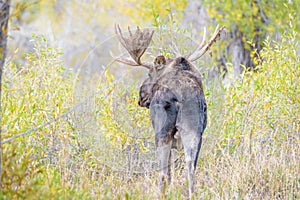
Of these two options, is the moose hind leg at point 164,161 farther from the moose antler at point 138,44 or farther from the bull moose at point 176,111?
the moose antler at point 138,44

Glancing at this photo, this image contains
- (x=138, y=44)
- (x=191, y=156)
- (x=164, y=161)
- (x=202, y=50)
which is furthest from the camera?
(x=202, y=50)

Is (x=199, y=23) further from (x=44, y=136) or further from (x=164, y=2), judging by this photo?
(x=44, y=136)

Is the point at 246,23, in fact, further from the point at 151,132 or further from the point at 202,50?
the point at 202,50

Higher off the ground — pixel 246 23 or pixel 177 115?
pixel 246 23

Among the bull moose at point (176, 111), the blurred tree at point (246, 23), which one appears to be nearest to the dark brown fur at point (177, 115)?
the bull moose at point (176, 111)

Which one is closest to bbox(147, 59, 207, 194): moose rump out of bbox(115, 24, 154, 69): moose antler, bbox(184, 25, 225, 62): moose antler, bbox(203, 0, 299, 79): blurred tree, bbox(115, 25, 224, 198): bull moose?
bbox(115, 25, 224, 198): bull moose

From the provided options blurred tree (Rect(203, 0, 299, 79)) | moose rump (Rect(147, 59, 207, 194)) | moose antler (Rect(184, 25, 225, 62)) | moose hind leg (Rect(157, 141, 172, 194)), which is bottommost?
moose hind leg (Rect(157, 141, 172, 194))

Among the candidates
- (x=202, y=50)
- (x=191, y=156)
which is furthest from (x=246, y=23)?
(x=191, y=156)

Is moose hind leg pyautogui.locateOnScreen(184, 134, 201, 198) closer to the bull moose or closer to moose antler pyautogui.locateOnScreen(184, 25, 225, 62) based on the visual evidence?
the bull moose

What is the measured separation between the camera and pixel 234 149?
25.8ft

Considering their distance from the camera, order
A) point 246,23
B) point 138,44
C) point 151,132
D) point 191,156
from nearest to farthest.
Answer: point 191,156, point 138,44, point 151,132, point 246,23

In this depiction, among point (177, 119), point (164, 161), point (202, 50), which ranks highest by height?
point (202, 50)

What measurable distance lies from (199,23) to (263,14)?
2.14m

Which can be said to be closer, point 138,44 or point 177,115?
point 177,115
